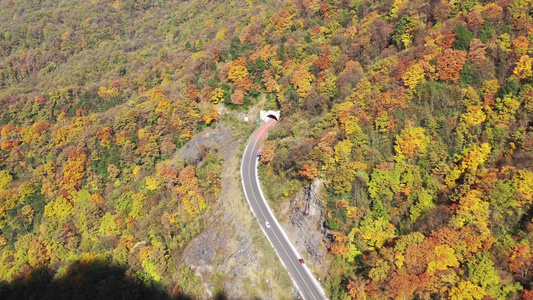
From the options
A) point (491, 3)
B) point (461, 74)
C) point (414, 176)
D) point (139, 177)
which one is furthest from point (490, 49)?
point (139, 177)

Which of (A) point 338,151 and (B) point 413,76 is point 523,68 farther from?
(A) point 338,151

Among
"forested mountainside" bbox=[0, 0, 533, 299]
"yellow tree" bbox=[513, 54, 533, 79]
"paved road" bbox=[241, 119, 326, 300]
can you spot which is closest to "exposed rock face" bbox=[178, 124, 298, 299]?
"paved road" bbox=[241, 119, 326, 300]

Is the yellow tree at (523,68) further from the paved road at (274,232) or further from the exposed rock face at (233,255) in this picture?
the exposed rock face at (233,255)

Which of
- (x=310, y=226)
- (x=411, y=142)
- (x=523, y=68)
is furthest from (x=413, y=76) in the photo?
(x=310, y=226)

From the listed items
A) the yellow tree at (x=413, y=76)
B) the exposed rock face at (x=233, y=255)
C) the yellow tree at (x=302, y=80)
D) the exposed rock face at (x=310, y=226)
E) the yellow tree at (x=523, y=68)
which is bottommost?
the exposed rock face at (x=233, y=255)

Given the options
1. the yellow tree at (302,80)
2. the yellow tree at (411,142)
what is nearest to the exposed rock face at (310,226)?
the yellow tree at (411,142)

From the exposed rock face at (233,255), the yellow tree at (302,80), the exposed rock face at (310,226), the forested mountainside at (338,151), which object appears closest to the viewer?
the forested mountainside at (338,151)

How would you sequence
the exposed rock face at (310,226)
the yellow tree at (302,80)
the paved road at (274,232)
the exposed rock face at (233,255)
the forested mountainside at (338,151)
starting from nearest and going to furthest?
the forested mountainside at (338,151) < the paved road at (274,232) < the exposed rock face at (233,255) < the exposed rock face at (310,226) < the yellow tree at (302,80)
